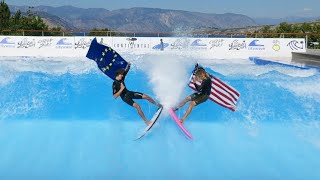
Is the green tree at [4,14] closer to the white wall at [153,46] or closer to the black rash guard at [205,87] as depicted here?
the white wall at [153,46]

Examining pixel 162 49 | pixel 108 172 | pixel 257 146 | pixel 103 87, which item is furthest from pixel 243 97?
pixel 162 49

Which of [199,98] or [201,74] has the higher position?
[201,74]

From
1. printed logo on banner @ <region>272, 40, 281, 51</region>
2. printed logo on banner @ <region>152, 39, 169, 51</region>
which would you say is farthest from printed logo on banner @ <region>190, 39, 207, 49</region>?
printed logo on banner @ <region>272, 40, 281, 51</region>

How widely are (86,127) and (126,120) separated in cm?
96

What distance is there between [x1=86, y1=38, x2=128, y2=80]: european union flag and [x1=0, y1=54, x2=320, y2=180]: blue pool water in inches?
52.1

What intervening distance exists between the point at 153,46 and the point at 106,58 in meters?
15.4

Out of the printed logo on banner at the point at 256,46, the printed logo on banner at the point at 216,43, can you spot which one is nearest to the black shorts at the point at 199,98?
the printed logo on banner at the point at 216,43

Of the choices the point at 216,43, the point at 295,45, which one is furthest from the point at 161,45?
the point at 295,45

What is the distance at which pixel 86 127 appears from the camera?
877 cm

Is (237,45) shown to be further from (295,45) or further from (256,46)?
(295,45)

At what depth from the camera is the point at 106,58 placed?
825 centimetres

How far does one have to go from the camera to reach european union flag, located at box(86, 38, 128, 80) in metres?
8.18

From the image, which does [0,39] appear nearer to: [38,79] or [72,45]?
[72,45]

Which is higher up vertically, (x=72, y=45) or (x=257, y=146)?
(x=72, y=45)
